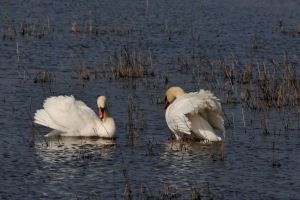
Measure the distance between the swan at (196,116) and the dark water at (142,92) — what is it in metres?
0.27

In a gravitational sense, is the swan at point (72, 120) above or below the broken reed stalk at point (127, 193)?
above

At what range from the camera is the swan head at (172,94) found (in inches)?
682

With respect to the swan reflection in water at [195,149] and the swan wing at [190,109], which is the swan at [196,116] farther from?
the swan reflection in water at [195,149]

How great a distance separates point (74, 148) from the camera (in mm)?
15445

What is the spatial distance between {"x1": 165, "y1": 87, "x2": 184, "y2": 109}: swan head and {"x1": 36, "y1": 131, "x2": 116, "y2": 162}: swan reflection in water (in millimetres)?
1685

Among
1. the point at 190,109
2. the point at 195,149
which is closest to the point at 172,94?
the point at 190,109

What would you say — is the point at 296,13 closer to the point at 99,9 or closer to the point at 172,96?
the point at 99,9

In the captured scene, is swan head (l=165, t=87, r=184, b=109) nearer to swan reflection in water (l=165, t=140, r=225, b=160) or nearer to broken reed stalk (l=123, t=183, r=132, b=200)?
swan reflection in water (l=165, t=140, r=225, b=160)

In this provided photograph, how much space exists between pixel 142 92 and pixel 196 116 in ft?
12.5

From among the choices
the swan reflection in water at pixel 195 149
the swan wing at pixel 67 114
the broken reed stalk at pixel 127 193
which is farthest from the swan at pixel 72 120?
the broken reed stalk at pixel 127 193

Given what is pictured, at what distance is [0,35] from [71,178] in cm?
1425

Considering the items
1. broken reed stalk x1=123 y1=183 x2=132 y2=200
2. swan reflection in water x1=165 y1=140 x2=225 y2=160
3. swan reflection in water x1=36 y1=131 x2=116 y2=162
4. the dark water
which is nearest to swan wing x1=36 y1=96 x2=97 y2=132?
swan reflection in water x1=36 y1=131 x2=116 y2=162

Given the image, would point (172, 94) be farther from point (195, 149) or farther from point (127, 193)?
point (127, 193)

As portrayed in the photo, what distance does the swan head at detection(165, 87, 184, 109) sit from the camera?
1731 cm
